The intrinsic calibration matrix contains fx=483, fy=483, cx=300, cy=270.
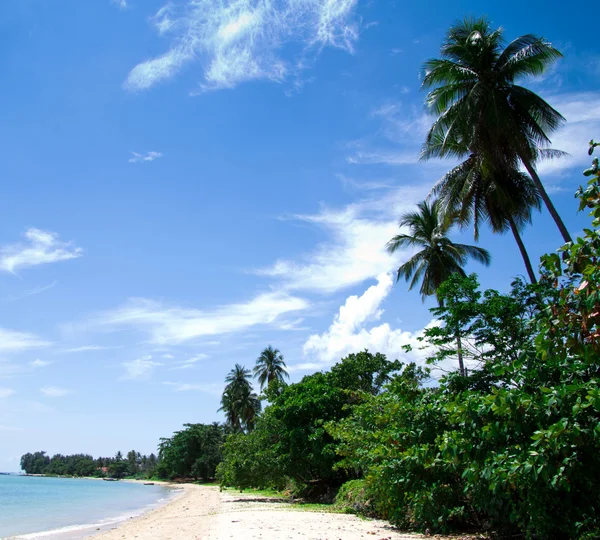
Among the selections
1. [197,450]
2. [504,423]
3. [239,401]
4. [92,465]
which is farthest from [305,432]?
[92,465]

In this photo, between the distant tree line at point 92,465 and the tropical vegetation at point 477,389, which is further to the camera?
the distant tree line at point 92,465

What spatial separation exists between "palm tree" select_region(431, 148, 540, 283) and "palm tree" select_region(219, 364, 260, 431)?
44.5 m

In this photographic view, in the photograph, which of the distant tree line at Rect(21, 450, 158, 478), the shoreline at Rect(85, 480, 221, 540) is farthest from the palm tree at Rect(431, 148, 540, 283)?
the distant tree line at Rect(21, 450, 158, 478)

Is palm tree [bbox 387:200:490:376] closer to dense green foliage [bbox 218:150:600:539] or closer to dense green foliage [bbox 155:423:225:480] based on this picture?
dense green foliage [bbox 218:150:600:539]

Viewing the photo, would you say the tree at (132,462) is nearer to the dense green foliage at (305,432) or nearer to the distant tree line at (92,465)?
the distant tree line at (92,465)

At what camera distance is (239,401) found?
59.9 m

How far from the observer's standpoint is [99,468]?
15188 centimetres

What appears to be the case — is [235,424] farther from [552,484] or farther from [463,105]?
[552,484]

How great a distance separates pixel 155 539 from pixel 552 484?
11112mm

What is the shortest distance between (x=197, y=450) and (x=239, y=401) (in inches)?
631

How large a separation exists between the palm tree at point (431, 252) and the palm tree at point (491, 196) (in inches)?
251

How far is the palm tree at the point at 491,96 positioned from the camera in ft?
52.9

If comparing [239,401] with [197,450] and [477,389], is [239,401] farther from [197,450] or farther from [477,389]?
[477,389]

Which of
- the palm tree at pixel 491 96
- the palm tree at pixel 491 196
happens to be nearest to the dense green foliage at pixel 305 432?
the palm tree at pixel 491 196
